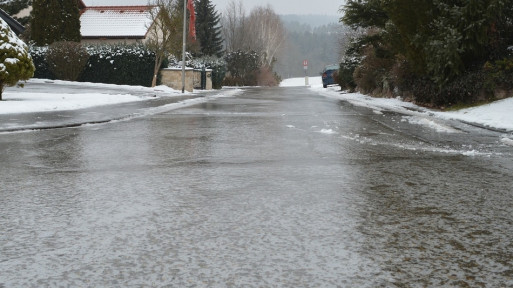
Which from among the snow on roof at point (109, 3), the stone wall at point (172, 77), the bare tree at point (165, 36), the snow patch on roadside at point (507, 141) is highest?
Result: the snow on roof at point (109, 3)

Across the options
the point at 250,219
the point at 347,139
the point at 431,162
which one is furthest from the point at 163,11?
the point at 250,219

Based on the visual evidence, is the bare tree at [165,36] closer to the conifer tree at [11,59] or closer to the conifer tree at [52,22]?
the conifer tree at [52,22]

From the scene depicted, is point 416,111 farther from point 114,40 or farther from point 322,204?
point 114,40

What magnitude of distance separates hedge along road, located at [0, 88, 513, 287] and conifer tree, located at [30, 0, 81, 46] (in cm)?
3310

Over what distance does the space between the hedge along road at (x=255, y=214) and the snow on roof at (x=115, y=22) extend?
44474mm

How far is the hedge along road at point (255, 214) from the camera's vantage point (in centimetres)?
370

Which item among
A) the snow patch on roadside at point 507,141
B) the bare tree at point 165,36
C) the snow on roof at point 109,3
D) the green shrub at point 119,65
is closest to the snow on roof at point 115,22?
the snow on roof at point 109,3

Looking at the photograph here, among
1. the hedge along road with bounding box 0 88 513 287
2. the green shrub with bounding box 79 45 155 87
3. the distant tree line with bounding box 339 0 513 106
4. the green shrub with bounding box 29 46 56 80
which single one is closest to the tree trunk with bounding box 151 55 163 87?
the green shrub with bounding box 79 45 155 87

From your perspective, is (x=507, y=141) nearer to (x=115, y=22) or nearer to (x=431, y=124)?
(x=431, y=124)

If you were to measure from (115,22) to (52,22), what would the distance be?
14.0 meters

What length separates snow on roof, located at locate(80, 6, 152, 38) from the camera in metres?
53.4

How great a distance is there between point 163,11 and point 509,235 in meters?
39.6

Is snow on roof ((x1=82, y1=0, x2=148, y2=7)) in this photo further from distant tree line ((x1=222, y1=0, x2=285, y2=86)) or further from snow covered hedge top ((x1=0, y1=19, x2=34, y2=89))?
snow covered hedge top ((x1=0, y1=19, x2=34, y2=89))

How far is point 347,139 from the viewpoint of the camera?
1167cm
